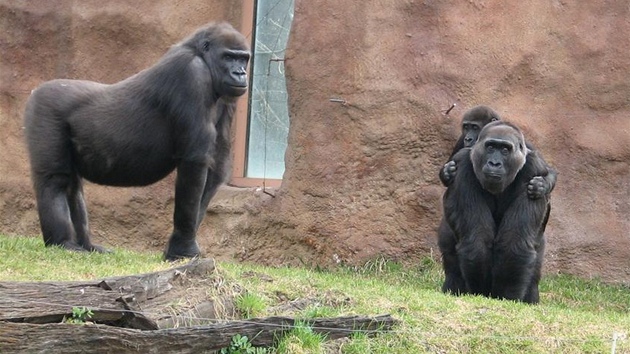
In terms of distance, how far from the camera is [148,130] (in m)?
8.10

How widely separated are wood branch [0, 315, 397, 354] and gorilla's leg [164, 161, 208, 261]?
7.60ft

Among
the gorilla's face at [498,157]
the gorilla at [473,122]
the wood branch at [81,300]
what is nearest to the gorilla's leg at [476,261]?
the gorilla's face at [498,157]

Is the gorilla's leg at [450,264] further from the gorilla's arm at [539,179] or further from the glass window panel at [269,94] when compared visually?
the glass window panel at [269,94]

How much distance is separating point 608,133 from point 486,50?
130cm

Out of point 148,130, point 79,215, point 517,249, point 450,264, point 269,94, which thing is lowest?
point 450,264

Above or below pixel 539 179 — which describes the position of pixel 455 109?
above

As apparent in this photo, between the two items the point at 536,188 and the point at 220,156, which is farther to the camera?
the point at 220,156

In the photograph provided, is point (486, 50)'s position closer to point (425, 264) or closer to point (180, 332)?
point (425, 264)

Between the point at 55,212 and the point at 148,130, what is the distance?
91 centimetres

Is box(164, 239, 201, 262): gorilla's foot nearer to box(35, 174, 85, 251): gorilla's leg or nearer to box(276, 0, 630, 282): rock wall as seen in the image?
box(35, 174, 85, 251): gorilla's leg

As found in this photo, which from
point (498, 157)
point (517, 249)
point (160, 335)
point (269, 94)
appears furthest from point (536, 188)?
point (269, 94)

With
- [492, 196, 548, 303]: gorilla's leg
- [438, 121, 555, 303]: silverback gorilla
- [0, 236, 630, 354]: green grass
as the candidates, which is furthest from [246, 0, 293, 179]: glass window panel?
[492, 196, 548, 303]: gorilla's leg

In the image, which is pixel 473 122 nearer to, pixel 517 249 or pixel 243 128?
pixel 517 249

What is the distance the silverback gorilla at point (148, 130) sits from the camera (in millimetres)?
7895
